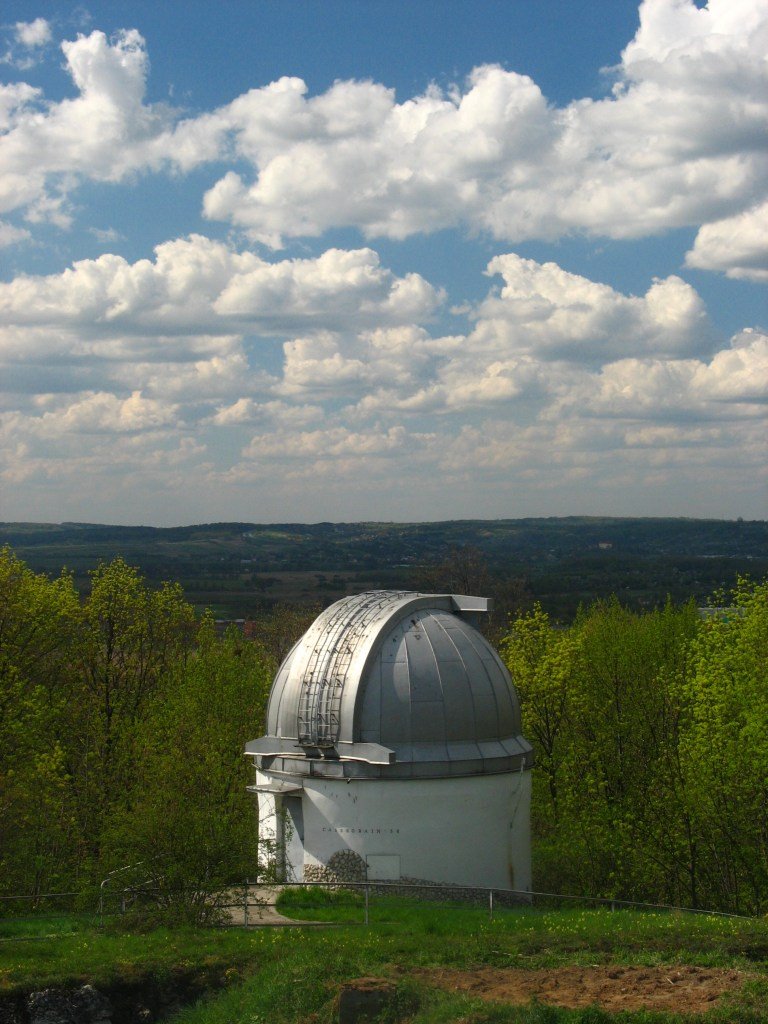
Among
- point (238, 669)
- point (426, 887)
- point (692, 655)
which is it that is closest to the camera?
point (426, 887)

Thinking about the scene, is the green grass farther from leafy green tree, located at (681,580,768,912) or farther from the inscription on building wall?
leafy green tree, located at (681,580,768,912)

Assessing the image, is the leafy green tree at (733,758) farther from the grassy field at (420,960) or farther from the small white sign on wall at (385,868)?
the small white sign on wall at (385,868)

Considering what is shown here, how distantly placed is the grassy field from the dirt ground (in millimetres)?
48

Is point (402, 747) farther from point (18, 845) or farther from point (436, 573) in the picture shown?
point (436, 573)

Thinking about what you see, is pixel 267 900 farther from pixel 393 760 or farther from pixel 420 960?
pixel 420 960

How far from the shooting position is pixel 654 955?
649 inches

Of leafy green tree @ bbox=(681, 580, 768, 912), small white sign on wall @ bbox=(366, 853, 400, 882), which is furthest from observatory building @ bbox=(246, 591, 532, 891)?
leafy green tree @ bbox=(681, 580, 768, 912)

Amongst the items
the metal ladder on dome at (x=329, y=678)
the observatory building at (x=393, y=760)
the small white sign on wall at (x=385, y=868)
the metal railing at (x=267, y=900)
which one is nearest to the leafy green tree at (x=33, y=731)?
the metal railing at (x=267, y=900)

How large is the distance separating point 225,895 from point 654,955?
26.9ft

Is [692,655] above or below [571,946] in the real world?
above

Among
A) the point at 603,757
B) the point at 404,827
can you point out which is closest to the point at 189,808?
the point at 404,827

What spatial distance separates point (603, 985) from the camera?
15336 mm

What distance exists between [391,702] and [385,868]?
3607 mm

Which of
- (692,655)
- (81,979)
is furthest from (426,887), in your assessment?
(692,655)
